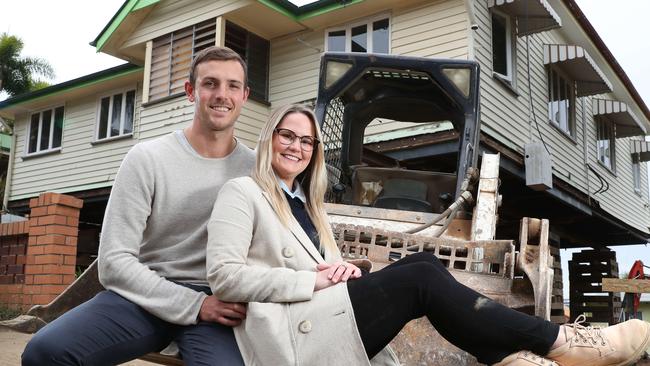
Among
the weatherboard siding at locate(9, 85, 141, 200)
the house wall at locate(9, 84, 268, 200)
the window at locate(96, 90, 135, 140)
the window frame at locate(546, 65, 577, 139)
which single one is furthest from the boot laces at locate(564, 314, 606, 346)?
the window at locate(96, 90, 135, 140)

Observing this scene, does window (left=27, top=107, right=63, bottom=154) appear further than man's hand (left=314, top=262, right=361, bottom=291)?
Yes

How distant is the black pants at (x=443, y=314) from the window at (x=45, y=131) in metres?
16.5

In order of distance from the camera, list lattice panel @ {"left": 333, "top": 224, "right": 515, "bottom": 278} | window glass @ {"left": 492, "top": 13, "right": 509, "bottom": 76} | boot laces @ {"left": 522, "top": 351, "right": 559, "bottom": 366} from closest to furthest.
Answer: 1. boot laces @ {"left": 522, "top": 351, "right": 559, "bottom": 366}
2. lattice panel @ {"left": 333, "top": 224, "right": 515, "bottom": 278}
3. window glass @ {"left": 492, "top": 13, "right": 509, "bottom": 76}

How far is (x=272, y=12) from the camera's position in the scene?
41.0ft

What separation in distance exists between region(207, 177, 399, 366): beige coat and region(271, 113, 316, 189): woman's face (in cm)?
31

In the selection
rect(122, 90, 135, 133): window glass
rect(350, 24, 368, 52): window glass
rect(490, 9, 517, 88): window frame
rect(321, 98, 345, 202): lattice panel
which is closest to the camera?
rect(321, 98, 345, 202): lattice panel

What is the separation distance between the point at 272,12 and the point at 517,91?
481cm

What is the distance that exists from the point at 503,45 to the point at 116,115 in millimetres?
9257

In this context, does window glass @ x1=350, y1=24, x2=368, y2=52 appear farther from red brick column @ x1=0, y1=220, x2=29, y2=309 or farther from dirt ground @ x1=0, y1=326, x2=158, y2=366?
dirt ground @ x1=0, y1=326, x2=158, y2=366

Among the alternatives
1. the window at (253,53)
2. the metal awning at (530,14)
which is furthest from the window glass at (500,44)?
the window at (253,53)

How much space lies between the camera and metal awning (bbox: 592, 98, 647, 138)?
15664 mm

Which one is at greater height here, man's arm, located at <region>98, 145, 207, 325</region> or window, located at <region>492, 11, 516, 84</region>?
window, located at <region>492, 11, 516, 84</region>

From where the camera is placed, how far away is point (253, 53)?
13.2m

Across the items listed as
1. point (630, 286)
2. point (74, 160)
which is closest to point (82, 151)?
point (74, 160)
